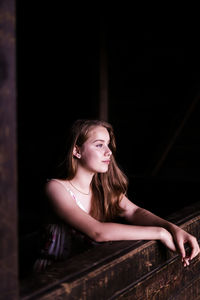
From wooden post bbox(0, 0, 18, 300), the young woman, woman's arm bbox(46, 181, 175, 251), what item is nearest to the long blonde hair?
the young woman

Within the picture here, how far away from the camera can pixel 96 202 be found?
84.7 inches

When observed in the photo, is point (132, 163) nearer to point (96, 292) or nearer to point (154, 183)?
point (154, 183)

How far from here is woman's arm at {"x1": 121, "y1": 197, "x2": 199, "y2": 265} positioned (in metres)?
1.68

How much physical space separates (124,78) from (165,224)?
11.1 ft

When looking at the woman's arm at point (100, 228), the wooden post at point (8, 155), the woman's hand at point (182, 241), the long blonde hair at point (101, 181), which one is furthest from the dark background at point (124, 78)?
the wooden post at point (8, 155)

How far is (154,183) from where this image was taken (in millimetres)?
3594

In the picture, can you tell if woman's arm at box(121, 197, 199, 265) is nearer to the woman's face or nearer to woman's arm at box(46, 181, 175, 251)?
woman's arm at box(46, 181, 175, 251)

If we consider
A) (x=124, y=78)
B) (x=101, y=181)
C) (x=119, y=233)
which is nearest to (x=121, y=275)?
(x=119, y=233)

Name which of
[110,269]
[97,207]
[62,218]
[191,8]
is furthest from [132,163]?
[110,269]

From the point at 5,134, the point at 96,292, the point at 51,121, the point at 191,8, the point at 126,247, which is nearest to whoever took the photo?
the point at 5,134

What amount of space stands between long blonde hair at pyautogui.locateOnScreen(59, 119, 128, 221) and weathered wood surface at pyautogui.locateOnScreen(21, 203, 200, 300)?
12.7 inches

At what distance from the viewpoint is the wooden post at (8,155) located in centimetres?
81

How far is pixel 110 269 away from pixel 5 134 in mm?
685

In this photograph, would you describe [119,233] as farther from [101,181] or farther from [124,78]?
[124,78]
